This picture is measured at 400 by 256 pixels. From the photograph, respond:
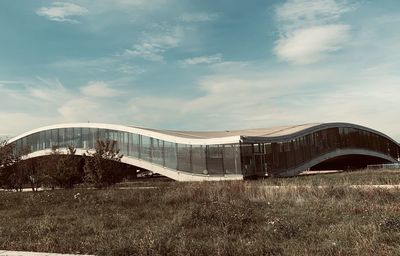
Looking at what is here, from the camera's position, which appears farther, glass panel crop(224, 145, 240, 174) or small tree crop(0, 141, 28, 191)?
glass panel crop(224, 145, 240, 174)

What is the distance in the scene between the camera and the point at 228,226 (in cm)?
1131

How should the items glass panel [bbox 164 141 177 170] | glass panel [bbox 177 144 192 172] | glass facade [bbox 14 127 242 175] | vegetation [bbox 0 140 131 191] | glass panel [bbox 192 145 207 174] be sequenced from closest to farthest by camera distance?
1. vegetation [bbox 0 140 131 191]
2. glass facade [bbox 14 127 242 175]
3. glass panel [bbox 192 145 207 174]
4. glass panel [bbox 177 144 192 172]
5. glass panel [bbox 164 141 177 170]

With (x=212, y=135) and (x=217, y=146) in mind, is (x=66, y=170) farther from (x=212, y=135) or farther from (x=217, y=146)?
(x=212, y=135)

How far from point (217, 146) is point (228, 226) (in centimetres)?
3537

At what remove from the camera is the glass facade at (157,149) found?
46000 mm

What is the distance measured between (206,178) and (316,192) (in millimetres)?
29663

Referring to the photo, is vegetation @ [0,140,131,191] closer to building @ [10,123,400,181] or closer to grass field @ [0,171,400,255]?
building @ [10,123,400,181]

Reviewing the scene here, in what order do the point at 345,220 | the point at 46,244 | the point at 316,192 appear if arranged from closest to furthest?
1. the point at 46,244
2. the point at 345,220
3. the point at 316,192

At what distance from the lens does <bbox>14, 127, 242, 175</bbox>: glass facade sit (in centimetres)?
4600

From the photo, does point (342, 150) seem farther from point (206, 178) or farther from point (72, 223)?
point (72, 223)

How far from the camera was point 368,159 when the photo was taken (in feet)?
294

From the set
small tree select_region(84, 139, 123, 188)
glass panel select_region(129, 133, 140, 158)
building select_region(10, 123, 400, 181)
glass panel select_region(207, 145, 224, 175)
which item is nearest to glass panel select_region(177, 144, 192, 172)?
building select_region(10, 123, 400, 181)

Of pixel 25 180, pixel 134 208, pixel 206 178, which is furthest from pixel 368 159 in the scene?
pixel 134 208

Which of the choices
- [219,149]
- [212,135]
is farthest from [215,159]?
[212,135]
